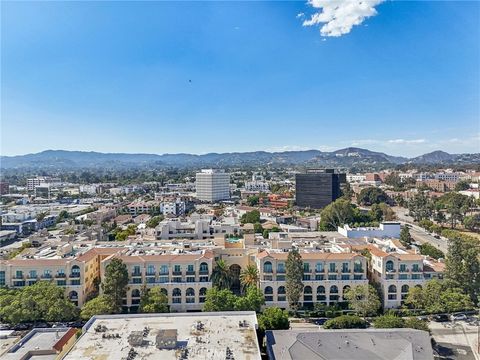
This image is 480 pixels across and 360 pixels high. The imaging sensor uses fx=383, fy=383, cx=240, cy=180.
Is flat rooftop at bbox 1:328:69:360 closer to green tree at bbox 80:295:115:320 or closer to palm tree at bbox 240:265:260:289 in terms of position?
green tree at bbox 80:295:115:320

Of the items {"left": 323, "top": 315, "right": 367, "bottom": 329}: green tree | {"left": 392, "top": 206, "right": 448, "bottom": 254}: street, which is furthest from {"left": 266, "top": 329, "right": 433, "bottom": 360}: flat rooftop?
{"left": 392, "top": 206, "right": 448, "bottom": 254}: street

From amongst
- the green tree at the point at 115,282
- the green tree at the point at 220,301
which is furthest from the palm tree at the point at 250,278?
the green tree at the point at 115,282

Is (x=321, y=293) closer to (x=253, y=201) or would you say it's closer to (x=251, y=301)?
(x=251, y=301)

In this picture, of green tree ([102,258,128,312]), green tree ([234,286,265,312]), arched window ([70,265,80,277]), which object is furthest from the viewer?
arched window ([70,265,80,277])

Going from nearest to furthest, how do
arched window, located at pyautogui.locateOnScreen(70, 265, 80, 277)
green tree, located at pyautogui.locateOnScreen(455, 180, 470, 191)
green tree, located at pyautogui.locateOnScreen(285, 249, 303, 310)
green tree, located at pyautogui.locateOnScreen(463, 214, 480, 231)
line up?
green tree, located at pyautogui.locateOnScreen(285, 249, 303, 310)
arched window, located at pyautogui.locateOnScreen(70, 265, 80, 277)
green tree, located at pyautogui.locateOnScreen(463, 214, 480, 231)
green tree, located at pyautogui.locateOnScreen(455, 180, 470, 191)

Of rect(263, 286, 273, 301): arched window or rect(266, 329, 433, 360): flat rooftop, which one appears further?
rect(263, 286, 273, 301): arched window

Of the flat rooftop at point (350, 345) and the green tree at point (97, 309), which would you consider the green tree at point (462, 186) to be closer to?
the flat rooftop at point (350, 345)

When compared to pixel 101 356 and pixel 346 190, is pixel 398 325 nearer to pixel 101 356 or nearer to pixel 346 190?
pixel 101 356

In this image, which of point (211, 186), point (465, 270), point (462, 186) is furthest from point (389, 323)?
point (462, 186)
